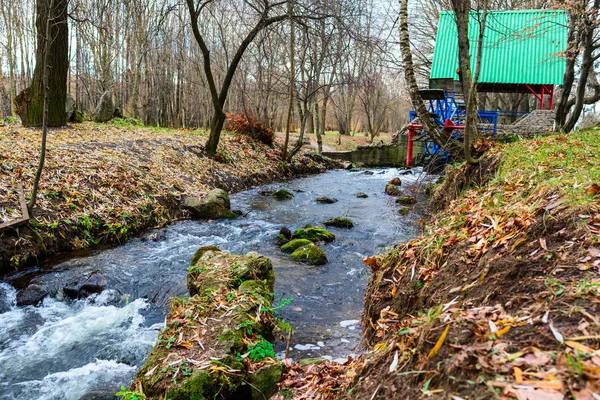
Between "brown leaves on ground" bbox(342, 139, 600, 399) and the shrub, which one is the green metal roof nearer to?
the shrub

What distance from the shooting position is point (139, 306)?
5094mm

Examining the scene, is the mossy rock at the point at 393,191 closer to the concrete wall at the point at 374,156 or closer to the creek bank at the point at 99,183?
the creek bank at the point at 99,183

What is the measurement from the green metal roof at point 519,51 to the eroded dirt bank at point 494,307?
46.1 ft

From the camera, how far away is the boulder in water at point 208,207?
9.02 meters

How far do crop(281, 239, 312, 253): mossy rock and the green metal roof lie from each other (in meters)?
→ 12.0

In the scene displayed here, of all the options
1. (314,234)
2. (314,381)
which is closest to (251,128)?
(314,234)

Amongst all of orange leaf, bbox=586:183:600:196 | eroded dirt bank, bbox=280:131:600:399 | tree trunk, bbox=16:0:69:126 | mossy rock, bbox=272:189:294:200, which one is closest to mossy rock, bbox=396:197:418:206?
mossy rock, bbox=272:189:294:200

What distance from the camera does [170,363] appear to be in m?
3.08

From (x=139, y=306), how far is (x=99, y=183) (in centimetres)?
398

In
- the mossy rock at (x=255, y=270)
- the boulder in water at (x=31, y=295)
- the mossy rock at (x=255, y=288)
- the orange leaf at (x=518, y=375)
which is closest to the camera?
the orange leaf at (x=518, y=375)

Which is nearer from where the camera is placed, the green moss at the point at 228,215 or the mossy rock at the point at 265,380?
the mossy rock at the point at 265,380

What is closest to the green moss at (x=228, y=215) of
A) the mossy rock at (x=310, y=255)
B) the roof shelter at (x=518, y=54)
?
the mossy rock at (x=310, y=255)

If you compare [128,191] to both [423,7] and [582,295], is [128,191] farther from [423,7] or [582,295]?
[423,7]

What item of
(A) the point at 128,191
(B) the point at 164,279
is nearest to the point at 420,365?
(B) the point at 164,279
